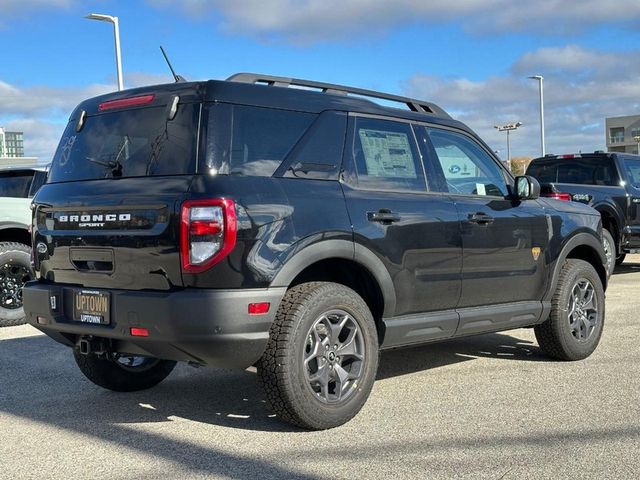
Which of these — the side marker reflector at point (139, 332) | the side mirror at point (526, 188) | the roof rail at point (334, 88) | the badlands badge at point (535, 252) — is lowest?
the side marker reflector at point (139, 332)

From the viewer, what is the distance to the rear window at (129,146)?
13.5 ft

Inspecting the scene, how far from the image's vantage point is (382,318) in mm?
4652

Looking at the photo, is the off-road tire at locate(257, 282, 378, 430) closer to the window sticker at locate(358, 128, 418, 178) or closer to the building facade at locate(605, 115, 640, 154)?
the window sticker at locate(358, 128, 418, 178)

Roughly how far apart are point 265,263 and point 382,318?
3.47ft

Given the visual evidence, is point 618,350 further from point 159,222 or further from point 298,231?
point 159,222

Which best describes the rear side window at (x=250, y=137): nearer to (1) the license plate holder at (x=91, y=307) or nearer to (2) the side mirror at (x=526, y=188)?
(1) the license plate holder at (x=91, y=307)

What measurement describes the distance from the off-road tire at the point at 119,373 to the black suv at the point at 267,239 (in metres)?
0.01

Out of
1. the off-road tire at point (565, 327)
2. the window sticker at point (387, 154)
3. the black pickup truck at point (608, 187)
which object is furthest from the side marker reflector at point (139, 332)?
the black pickup truck at point (608, 187)

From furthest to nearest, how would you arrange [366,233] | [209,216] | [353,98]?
[353,98], [366,233], [209,216]

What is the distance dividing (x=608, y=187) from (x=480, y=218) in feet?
23.1

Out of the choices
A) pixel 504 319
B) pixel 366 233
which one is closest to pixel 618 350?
pixel 504 319

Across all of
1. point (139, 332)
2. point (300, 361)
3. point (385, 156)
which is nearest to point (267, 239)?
point (300, 361)

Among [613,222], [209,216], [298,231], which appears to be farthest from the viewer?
[613,222]

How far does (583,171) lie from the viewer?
1178 cm
